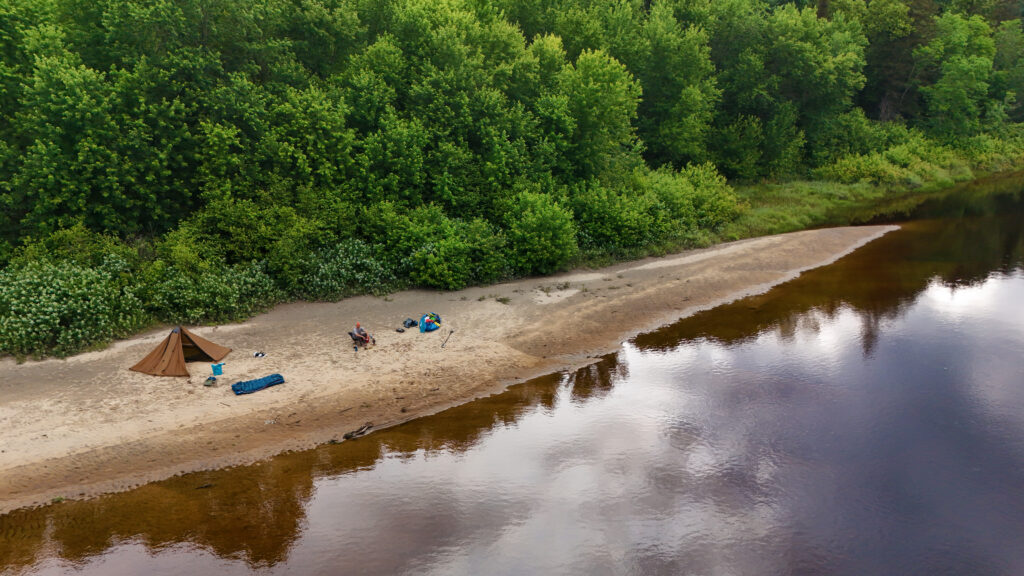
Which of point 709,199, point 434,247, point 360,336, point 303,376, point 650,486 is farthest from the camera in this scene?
point 709,199

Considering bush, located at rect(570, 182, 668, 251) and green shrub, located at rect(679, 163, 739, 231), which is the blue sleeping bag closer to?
bush, located at rect(570, 182, 668, 251)

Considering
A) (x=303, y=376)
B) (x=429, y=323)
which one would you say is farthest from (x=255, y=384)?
(x=429, y=323)

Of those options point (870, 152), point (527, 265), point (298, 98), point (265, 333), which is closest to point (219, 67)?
point (298, 98)

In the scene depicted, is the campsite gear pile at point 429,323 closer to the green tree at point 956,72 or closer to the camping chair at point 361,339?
the camping chair at point 361,339

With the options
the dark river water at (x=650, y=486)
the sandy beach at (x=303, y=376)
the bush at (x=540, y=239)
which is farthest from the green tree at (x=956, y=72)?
the bush at (x=540, y=239)

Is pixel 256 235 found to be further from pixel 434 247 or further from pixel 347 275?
pixel 434 247

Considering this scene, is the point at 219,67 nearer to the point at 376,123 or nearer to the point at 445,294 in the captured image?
the point at 376,123
